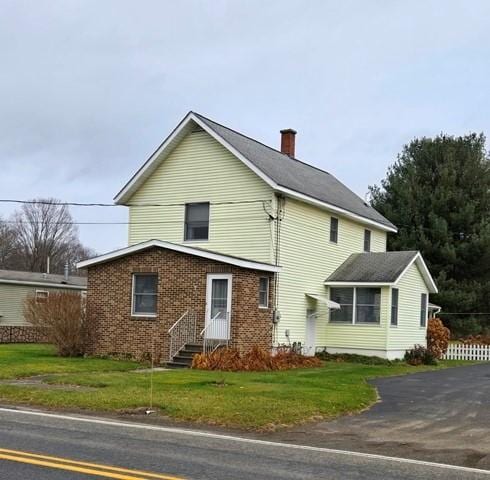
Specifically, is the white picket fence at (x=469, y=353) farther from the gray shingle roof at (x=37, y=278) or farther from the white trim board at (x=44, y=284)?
the gray shingle roof at (x=37, y=278)

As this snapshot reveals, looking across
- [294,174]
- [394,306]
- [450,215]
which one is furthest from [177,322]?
[450,215]

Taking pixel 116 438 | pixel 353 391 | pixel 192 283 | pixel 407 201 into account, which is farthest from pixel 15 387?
pixel 407 201

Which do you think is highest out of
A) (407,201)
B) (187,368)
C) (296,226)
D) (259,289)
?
(407,201)

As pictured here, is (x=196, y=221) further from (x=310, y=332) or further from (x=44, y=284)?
(x=44, y=284)

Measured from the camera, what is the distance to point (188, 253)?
22.8 meters

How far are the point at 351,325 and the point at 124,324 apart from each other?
8.75m

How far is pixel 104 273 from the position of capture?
24.4 meters

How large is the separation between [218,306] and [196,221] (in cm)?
464

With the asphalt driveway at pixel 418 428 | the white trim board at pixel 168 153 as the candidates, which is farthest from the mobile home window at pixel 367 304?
the asphalt driveway at pixel 418 428

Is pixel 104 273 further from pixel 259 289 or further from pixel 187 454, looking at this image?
pixel 187 454

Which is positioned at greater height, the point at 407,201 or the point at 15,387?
the point at 407,201

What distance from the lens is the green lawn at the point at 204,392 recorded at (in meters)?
12.3

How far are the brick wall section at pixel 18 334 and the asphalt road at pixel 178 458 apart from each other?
25.3 m

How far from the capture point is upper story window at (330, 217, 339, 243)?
28109 mm
